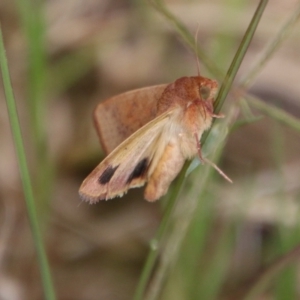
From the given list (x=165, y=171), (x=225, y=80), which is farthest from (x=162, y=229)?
(x=225, y=80)

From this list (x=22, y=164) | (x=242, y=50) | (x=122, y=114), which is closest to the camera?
(x=242, y=50)

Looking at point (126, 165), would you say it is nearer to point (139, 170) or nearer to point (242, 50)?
point (139, 170)

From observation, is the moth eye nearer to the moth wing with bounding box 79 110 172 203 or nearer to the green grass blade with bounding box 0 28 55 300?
the moth wing with bounding box 79 110 172 203

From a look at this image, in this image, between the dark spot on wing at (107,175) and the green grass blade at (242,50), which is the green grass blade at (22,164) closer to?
the dark spot on wing at (107,175)

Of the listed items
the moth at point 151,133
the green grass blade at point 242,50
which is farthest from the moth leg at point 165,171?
the green grass blade at point 242,50

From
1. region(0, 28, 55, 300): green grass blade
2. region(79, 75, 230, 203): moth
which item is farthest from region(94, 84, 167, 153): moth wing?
region(0, 28, 55, 300): green grass blade

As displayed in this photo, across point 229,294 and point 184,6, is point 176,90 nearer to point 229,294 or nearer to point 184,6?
point 229,294

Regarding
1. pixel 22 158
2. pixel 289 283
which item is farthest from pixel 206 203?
pixel 22 158
